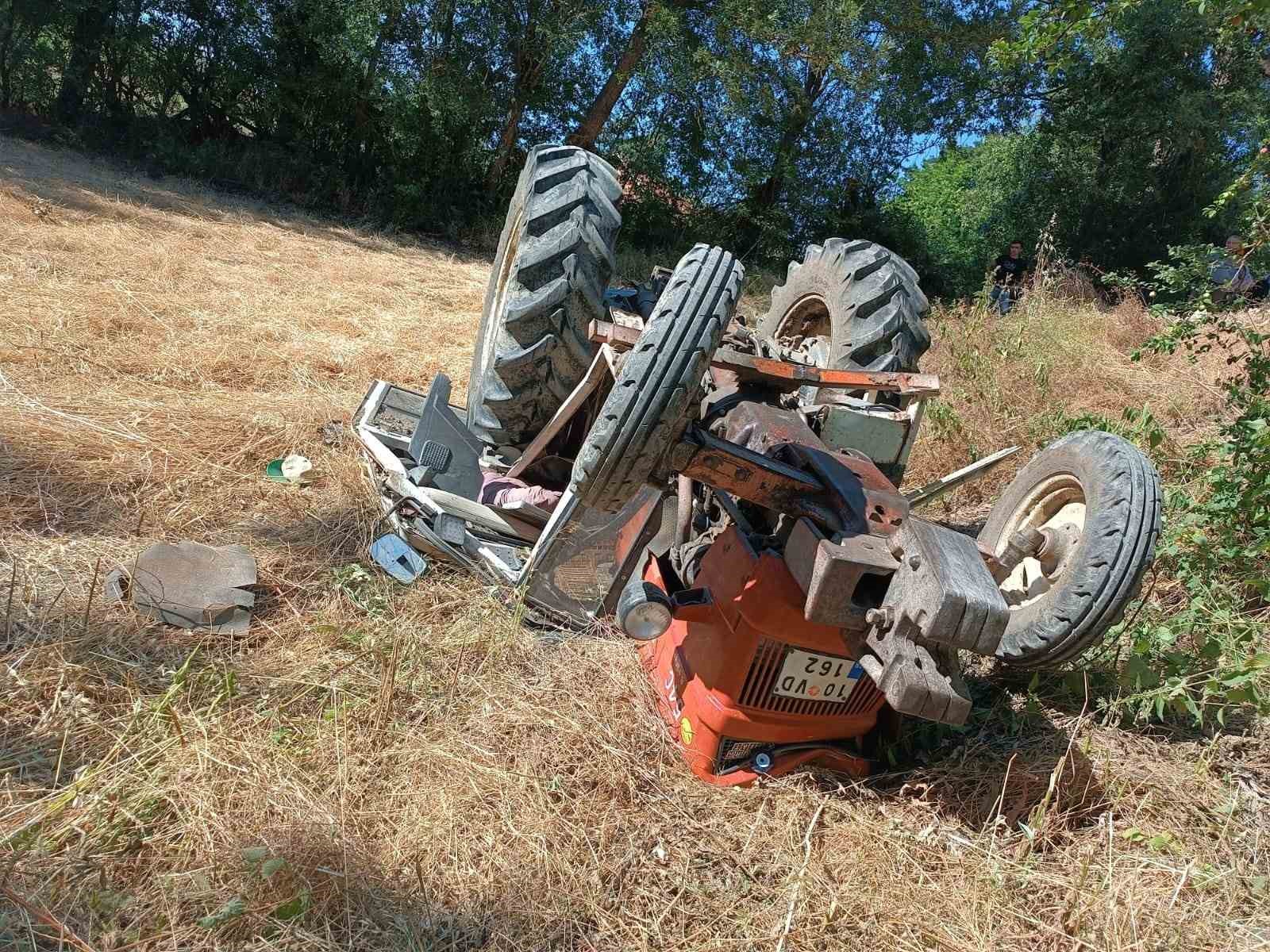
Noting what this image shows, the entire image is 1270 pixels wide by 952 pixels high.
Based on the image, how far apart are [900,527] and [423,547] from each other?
1.99 meters

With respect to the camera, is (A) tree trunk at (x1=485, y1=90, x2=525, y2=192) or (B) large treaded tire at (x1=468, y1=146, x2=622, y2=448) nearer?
(B) large treaded tire at (x1=468, y1=146, x2=622, y2=448)

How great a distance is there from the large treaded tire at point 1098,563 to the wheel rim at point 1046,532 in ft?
0.20

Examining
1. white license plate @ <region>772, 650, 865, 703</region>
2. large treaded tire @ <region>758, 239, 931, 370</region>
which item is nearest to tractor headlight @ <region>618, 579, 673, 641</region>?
white license plate @ <region>772, 650, 865, 703</region>

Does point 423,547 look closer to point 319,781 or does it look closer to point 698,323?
point 319,781

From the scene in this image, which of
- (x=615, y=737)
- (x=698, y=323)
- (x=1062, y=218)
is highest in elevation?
(x=1062, y=218)

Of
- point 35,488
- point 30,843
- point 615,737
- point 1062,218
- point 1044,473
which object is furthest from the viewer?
point 1062,218

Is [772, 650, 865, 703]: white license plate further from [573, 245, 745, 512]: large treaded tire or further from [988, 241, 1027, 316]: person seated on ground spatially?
[988, 241, 1027, 316]: person seated on ground

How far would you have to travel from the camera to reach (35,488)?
310 centimetres

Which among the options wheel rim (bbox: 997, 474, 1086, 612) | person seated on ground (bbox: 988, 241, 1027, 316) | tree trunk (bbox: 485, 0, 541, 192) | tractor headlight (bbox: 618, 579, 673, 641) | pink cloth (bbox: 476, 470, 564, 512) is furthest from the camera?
tree trunk (bbox: 485, 0, 541, 192)

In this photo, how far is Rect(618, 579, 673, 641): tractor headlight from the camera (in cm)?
228

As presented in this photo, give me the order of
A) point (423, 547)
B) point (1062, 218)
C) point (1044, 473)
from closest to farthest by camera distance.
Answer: point (1044, 473)
point (423, 547)
point (1062, 218)

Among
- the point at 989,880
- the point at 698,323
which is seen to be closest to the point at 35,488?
the point at 698,323

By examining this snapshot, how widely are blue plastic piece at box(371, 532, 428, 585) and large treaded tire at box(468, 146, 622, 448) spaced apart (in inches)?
31.5

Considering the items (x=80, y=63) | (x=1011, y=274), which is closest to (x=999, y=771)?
(x=1011, y=274)
